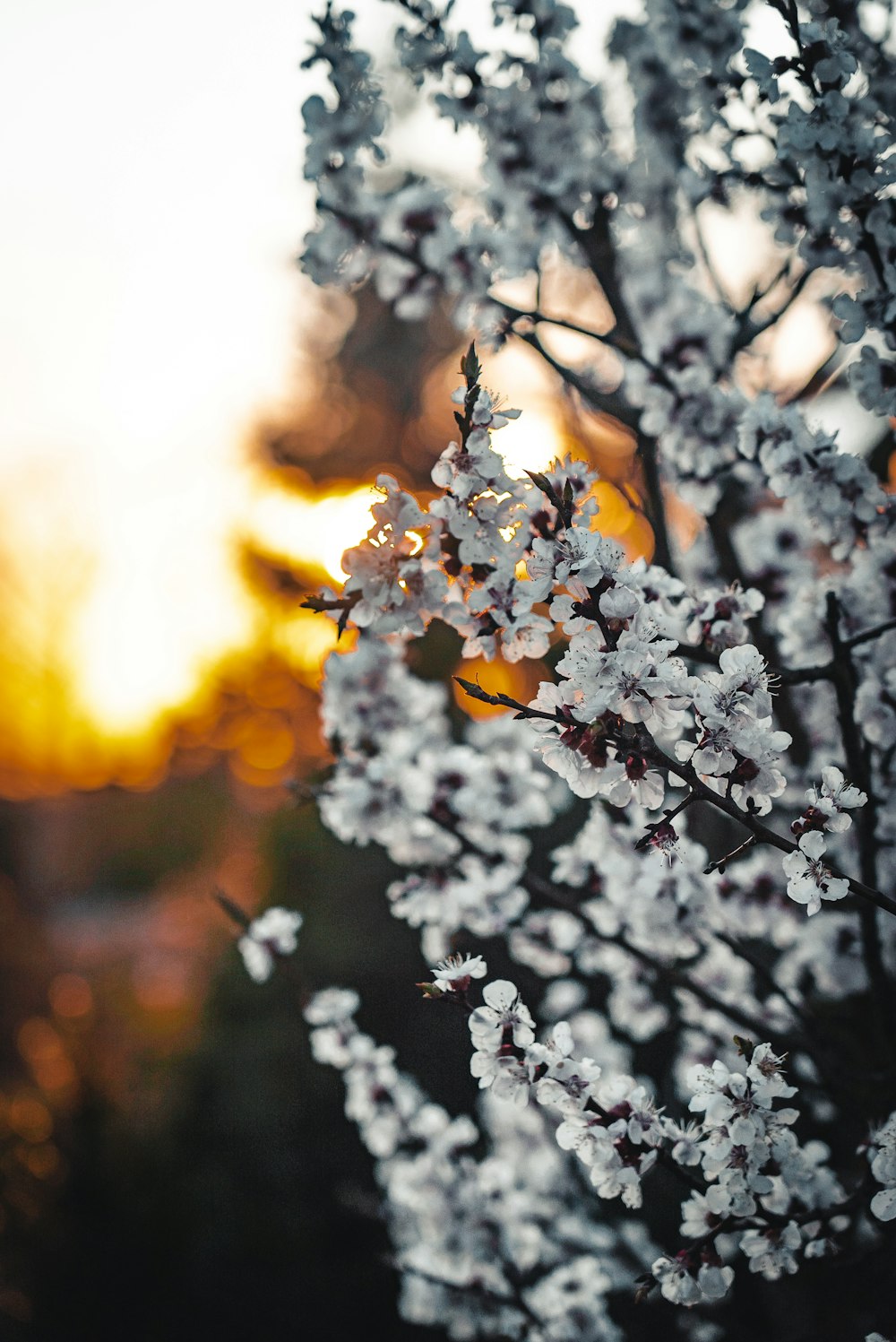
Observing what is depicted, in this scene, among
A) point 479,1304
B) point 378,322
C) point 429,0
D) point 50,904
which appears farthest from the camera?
point 50,904

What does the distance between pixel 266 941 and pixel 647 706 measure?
170cm

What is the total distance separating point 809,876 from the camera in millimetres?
1279

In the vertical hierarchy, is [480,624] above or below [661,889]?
above

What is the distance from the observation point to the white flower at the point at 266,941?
2441 mm

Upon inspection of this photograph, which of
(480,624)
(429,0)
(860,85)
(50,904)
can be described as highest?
(50,904)

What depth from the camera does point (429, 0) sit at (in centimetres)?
225

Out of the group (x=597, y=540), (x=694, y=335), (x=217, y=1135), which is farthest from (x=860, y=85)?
(x=217, y=1135)

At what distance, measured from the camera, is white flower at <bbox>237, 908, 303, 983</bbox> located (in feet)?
8.01

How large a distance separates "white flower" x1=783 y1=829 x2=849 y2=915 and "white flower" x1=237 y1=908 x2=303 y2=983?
1625 millimetres

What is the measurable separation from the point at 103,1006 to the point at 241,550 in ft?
16.3

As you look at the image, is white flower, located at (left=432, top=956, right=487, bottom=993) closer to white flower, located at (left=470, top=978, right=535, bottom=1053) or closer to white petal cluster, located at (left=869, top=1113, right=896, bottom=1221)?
white flower, located at (left=470, top=978, right=535, bottom=1053)

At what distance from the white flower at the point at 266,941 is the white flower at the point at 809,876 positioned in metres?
1.62

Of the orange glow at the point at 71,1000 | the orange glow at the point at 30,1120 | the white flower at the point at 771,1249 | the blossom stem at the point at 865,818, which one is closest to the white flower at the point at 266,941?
the white flower at the point at 771,1249

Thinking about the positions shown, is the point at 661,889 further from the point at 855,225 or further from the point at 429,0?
the point at 429,0
